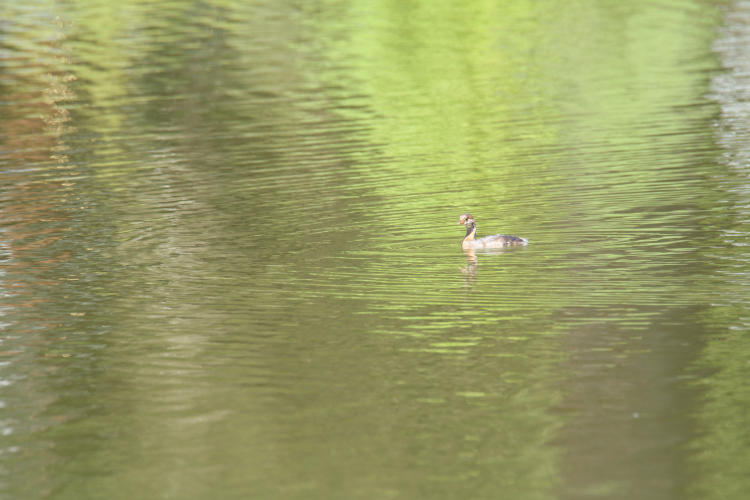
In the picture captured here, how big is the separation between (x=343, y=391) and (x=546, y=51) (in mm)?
29390

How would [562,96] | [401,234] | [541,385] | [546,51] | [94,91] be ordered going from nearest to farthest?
[541,385] → [401,234] → [562,96] → [94,91] → [546,51]

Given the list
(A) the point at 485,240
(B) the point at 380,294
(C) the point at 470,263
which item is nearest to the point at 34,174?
(A) the point at 485,240

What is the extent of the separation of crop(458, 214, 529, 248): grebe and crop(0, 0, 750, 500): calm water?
0.95 ft

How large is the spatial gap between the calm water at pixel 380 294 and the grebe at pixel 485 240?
29 centimetres

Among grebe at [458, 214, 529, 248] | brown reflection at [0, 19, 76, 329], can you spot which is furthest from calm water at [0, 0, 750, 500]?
grebe at [458, 214, 529, 248]

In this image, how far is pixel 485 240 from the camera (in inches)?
642

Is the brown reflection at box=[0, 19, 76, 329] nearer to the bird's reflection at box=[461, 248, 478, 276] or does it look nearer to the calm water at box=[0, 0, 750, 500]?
the calm water at box=[0, 0, 750, 500]

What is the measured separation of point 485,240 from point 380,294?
2214 mm

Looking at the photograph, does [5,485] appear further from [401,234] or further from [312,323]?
[401,234]

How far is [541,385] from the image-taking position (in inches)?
461

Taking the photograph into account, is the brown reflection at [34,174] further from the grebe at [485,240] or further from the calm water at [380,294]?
the grebe at [485,240]

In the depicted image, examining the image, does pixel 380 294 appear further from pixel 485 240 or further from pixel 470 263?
pixel 485 240

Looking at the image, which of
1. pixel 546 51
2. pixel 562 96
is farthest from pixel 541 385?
pixel 546 51

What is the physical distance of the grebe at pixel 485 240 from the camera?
16.2 m
